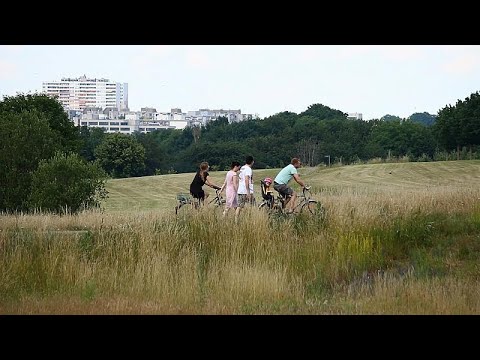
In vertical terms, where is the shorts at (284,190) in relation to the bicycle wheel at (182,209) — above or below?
above

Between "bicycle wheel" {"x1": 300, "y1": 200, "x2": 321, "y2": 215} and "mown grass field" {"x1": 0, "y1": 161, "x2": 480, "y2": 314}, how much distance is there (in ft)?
0.97

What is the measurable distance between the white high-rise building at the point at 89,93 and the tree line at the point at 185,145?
21.3 metres

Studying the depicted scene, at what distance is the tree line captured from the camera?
125ft

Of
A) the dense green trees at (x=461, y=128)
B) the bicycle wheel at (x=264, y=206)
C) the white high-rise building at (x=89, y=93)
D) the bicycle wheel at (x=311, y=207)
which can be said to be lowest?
the bicycle wheel at (x=264, y=206)

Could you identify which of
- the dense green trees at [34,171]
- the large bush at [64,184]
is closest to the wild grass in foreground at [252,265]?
the dense green trees at [34,171]

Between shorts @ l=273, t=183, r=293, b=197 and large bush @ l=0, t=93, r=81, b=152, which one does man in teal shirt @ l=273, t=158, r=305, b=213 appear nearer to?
shorts @ l=273, t=183, r=293, b=197

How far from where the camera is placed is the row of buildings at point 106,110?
78250mm

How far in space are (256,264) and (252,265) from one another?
97 millimetres

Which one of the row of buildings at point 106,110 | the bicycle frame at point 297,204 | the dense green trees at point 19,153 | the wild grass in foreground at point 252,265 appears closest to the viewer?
the wild grass in foreground at point 252,265

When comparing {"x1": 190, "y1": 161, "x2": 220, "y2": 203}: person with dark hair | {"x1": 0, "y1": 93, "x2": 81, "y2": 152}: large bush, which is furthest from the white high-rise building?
{"x1": 190, "y1": 161, "x2": 220, "y2": 203}: person with dark hair

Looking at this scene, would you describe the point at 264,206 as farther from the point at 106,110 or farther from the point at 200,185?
the point at 106,110

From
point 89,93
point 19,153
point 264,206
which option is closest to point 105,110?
Answer: point 89,93

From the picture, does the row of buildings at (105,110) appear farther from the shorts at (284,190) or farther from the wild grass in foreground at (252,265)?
the wild grass in foreground at (252,265)

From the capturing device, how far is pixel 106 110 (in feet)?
339
